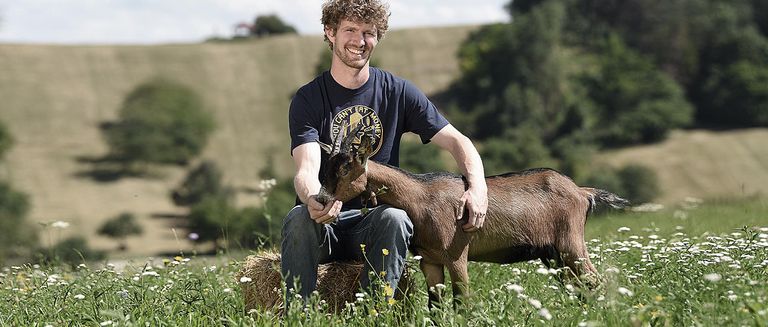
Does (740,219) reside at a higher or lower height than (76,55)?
higher

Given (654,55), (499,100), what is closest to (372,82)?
(499,100)

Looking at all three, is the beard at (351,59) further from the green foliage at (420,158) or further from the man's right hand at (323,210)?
the green foliage at (420,158)

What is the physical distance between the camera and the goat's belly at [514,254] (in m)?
6.74

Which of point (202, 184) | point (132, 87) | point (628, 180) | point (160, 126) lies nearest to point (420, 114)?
point (628, 180)

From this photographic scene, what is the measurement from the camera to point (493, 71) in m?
118

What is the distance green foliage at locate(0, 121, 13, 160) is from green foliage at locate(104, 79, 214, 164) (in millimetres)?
12153

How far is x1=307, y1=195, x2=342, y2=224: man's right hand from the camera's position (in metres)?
6.18

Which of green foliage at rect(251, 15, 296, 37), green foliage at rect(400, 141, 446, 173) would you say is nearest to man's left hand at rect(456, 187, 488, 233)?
green foliage at rect(400, 141, 446, 173)

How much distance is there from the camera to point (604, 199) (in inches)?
276

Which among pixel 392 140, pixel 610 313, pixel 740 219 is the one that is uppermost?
pixel 392 140

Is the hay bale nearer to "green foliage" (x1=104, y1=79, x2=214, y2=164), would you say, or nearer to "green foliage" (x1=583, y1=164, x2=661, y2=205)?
"green foliage" (x1=583, y1=164, x2=661, y2=205)

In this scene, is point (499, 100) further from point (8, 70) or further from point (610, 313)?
point (610, 313)

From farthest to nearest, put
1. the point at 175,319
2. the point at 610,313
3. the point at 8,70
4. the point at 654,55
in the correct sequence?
the point at 654,55 → the point at 8,70 → the point at 175,319 → the point at 610,313

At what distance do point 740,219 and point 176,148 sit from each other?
10315 centimetres
